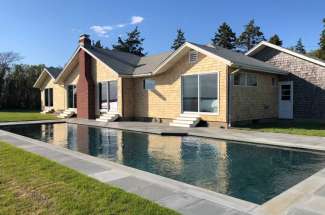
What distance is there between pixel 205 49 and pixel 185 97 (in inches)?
120

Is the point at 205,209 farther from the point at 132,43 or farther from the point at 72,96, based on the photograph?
the point at 132,43

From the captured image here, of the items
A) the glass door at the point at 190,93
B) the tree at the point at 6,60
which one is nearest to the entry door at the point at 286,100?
the glass door at the point at 190,93

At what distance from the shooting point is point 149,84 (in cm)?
1850

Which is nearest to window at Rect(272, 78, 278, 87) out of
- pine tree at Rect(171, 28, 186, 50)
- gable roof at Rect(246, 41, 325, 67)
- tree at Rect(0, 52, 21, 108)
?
gable roof at Rect(246, 41, 325, 67)

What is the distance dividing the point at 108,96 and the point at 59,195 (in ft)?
53.1

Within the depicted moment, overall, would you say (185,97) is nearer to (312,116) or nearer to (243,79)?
(243,79)

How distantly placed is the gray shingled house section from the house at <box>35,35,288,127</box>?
82 centimetres

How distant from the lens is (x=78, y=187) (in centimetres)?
476

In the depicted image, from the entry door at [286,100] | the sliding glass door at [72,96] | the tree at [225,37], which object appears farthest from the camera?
the tree at [225,37]

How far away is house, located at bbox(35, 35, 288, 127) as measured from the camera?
14.3 meters

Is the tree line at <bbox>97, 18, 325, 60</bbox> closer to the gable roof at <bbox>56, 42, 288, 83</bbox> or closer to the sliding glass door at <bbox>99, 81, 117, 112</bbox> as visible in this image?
the gable roof at <bbox>56, 42, 288, 83</bbox>

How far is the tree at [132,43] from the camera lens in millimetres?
55581

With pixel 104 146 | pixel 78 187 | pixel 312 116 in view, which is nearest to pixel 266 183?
pixel 78 187

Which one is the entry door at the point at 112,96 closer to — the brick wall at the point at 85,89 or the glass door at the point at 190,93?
the brick wall at the point at 85,89
